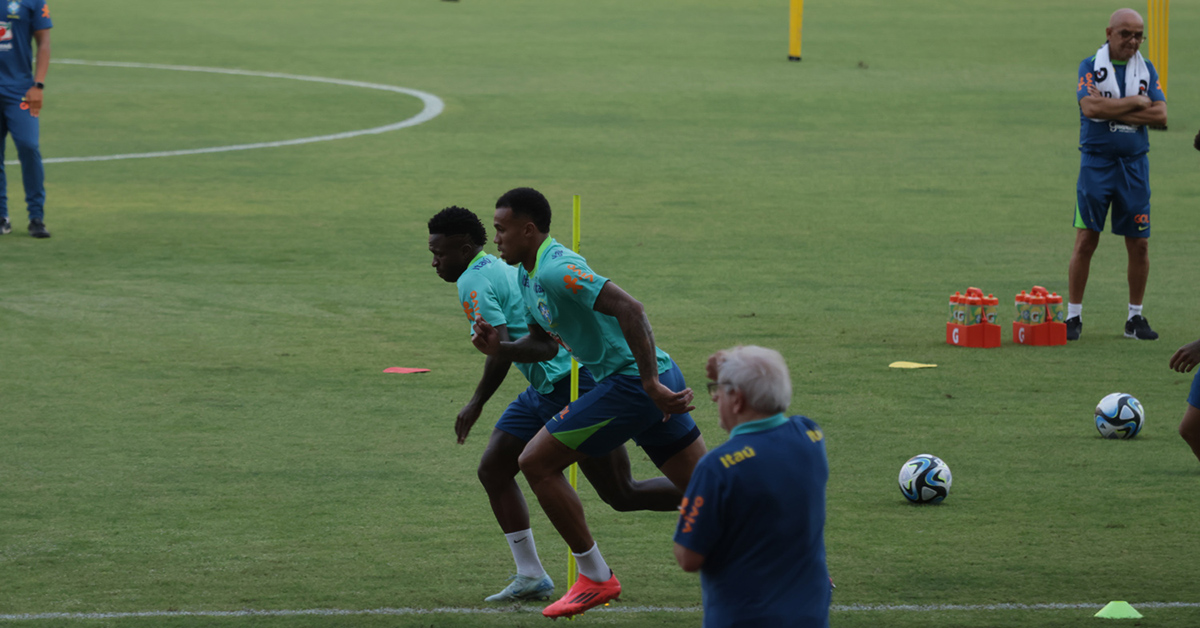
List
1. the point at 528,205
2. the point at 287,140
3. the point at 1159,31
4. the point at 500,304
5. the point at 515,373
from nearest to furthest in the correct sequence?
1. the point at 528,205
2. the point at 500,304
3. the point at 515,373
4. the point at 1159,31
5. the point at 287,140

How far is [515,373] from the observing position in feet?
41.9

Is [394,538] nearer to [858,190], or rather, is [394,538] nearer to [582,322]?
[582,322]

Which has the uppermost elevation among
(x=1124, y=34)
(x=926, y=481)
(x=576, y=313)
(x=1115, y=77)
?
(x=1124, y=34)

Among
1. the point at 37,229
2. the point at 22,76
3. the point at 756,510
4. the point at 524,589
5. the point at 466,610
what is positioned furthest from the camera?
the point at 37,229

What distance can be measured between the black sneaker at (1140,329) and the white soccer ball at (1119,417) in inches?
124

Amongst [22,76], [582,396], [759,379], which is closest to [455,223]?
[582,396]

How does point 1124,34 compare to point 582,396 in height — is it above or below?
above

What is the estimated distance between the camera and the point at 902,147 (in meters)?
25.7

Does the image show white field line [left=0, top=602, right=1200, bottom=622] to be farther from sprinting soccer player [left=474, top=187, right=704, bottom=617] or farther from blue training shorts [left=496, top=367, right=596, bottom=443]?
blue training shorts [left=496, top=367, right=596, bottom=443]

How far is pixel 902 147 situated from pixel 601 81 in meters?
9.60

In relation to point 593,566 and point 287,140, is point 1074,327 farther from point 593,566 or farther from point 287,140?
point 287,140

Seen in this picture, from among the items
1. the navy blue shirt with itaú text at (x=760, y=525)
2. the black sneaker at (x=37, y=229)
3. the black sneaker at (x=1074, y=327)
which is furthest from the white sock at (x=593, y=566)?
the black sneaker at (x=37, y=229)

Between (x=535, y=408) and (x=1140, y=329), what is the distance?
7503 mm

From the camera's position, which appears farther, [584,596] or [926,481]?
[926,481]
